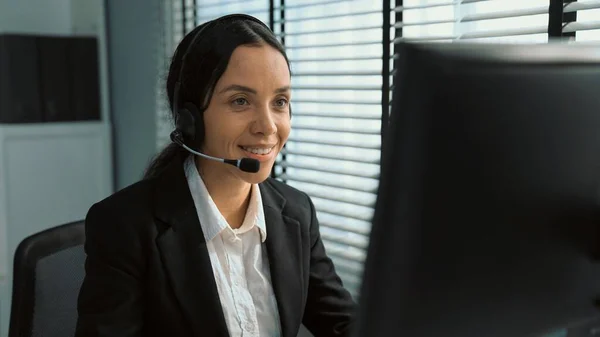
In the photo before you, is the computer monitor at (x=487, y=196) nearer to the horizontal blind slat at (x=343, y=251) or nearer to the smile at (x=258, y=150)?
the smile at (x=258, y=150)

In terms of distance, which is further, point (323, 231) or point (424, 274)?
point (323, 231)

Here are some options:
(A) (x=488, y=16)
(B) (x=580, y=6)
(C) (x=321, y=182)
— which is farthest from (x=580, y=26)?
(C) (x=321, y=182)

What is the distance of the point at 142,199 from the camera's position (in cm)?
112

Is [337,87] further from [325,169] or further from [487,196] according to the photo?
[487,196]

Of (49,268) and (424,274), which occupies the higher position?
(424,274)

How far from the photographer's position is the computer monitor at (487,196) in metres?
0.42

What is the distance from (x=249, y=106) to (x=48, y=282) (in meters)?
0.55

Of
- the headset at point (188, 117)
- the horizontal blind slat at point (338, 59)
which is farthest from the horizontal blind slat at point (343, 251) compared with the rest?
the headset at point (188, 117)

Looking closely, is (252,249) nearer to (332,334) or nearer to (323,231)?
(332,334)

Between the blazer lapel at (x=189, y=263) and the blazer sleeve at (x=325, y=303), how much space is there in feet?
0.77

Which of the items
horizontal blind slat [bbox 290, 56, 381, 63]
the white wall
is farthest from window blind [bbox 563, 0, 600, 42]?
the white wall

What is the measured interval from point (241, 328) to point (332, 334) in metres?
0.21

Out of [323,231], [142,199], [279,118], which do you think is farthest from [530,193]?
[323,231]

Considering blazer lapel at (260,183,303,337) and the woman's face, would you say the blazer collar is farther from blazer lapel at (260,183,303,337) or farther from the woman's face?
the woman's face
